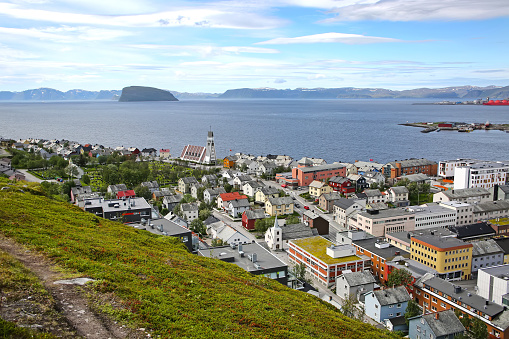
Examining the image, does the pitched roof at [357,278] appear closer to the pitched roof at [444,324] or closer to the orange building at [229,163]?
the pitched roof at [444,324]

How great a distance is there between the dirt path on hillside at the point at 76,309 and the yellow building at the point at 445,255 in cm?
2027

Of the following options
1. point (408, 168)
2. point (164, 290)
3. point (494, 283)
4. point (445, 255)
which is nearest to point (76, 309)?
point (164, 290)

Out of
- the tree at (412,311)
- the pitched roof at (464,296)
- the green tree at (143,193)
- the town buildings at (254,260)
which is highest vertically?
the town buildings at (254,260)

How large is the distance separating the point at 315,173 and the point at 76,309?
4002 centimetres

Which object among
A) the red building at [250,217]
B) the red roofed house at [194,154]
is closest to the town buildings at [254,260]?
the red building at [250,217]

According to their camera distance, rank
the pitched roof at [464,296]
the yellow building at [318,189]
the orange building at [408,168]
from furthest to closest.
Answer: the orange building at [408,168] → the yellow building at [318,189] → the pitched roof at [464,296]

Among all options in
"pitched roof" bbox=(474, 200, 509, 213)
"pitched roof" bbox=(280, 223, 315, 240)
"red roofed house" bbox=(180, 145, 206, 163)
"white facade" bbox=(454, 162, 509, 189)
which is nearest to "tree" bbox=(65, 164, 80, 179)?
"red roofed house" bbox=(180, 145, 206, 163)

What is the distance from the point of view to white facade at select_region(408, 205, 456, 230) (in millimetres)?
30198

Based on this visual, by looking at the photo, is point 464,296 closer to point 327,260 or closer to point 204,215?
point 327,260

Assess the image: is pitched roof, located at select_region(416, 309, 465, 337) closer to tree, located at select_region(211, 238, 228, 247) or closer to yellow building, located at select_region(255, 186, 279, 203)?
tree, located at select_region(211, 238, 228, 247)

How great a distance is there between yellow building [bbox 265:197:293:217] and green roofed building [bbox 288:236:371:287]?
9.95 m

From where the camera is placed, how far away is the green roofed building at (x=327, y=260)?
71.6 feet

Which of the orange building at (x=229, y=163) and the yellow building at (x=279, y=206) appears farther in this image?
the orange building at (x=229, y=163)

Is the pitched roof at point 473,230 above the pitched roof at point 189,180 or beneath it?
beneath
